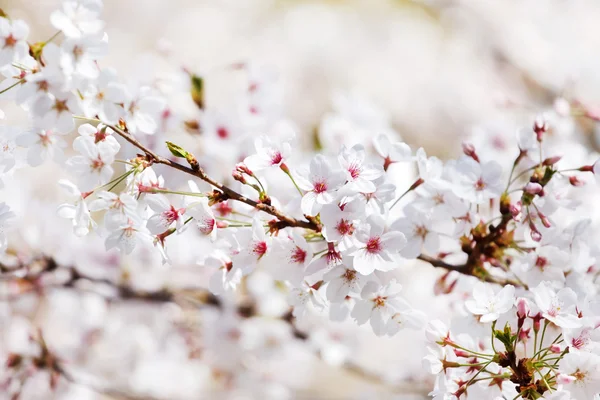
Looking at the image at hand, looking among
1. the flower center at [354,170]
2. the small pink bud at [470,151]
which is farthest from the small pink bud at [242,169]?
the small pink bud at [470,151]

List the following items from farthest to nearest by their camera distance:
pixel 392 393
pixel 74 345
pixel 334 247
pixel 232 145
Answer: pixel 392 393 < pixel 74 345 < pixel 232 145 < pixel 334 247

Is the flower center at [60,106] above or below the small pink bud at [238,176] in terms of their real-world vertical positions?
below

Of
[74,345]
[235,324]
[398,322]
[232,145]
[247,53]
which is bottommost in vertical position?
[398,322]

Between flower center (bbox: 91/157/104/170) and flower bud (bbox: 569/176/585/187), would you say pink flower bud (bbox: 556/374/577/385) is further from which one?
flower center (bbox: 91/157/104/170)

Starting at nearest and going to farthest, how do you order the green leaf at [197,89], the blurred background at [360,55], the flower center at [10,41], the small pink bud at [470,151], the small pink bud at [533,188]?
1. the flower center at [10,41]
2. the small pink bud at [533,188]
3. the small pink bud at [470,151]
4. the green leaf at [197,89]
5. the blurred background at [360,55]

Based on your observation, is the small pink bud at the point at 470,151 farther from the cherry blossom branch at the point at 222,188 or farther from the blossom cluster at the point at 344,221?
the cherry blossom branch at the point at 222,188

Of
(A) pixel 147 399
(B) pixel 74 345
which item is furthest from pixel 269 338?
(B) pixel 74 345

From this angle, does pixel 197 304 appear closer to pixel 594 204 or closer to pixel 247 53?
pixel 594 204
